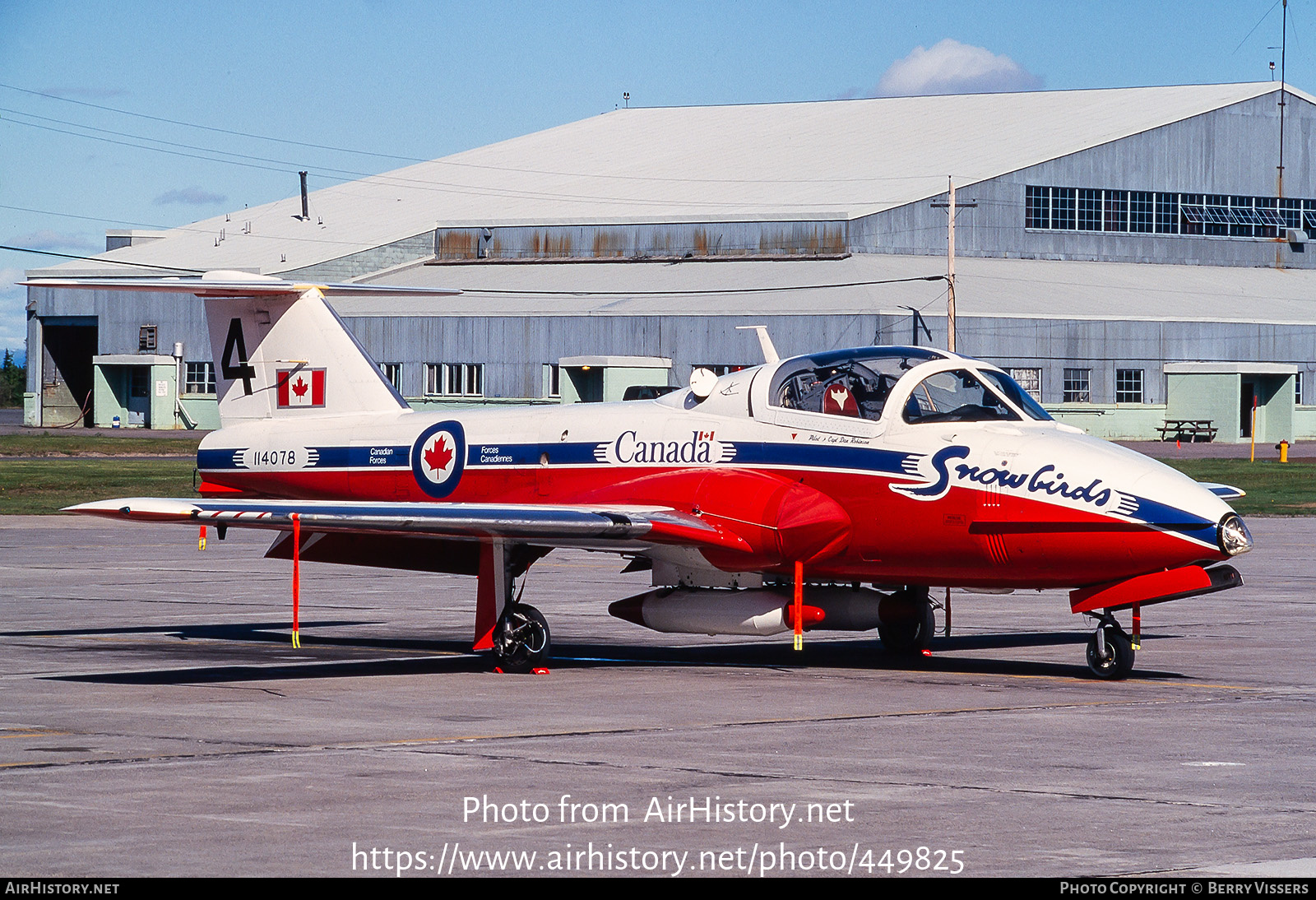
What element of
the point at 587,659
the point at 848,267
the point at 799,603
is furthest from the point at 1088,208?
the point at 799,603

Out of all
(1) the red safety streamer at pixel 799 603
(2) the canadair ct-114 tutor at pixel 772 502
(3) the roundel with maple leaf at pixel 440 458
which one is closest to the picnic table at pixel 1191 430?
(2) the canadair ct-114 tutor at pixel 772 502

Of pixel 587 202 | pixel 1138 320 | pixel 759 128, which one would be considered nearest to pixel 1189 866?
pixel 1138 320

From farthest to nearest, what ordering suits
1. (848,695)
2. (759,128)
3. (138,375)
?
(759,128), (138,375), (848,695)

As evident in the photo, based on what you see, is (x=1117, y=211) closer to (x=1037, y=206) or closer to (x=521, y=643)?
(x=1037, y=206)

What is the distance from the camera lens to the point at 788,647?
58.6 ft

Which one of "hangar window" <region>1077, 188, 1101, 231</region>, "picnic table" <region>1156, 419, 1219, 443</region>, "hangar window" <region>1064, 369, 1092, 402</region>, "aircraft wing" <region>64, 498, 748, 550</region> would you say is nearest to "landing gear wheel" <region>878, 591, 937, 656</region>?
"aircraft wing" <region>64, 498, 748, 550</region>

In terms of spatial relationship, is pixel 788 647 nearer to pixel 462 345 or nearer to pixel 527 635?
pixel 527 635

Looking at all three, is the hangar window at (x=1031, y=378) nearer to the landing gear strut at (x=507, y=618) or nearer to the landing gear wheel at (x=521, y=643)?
the landing gear strut at (x=507, y=618)

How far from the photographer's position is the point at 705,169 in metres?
84.3

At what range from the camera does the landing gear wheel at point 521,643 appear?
15.5m

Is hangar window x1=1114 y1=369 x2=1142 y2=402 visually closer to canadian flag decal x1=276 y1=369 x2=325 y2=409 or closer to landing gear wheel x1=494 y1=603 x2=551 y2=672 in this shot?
canadian flag decal x1=276 y1=369 x2=325 y2=409

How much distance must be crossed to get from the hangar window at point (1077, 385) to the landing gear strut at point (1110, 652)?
5546cm

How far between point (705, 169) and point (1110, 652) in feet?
235
